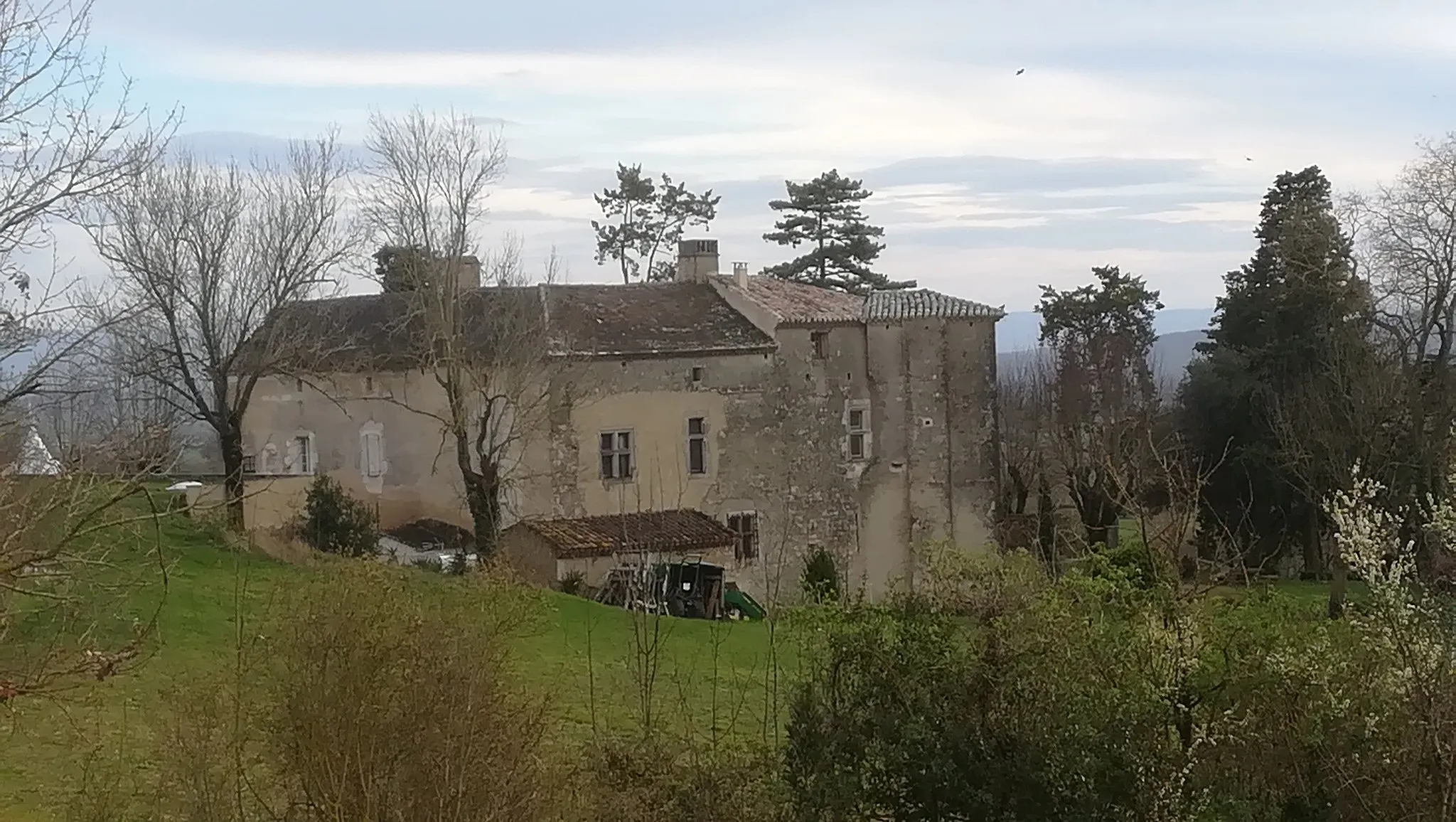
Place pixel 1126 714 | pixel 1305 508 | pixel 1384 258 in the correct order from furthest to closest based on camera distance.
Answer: pixel 1305 508
pixel 1384 258
pixel 1126 714

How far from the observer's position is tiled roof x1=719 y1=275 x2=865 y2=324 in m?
30.2

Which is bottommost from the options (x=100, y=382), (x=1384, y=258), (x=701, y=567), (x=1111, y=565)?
(x=701, y=567)

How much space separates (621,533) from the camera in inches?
1075

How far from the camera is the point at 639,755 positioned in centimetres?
1132

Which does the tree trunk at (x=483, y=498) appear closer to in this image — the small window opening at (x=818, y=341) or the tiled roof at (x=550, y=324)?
the tiled roof at (x=550, y=324)

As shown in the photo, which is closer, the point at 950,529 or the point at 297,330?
the point at 297,330

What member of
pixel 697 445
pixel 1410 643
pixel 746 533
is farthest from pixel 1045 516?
pixel 1410 643

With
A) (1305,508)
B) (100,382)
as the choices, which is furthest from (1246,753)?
(1305,508)

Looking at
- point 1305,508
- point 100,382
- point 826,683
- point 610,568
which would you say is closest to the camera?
point 826,683

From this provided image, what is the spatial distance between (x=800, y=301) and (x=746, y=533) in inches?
224

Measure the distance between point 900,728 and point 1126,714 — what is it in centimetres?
163

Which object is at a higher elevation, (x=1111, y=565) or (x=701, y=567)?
(x=1111, y=565)

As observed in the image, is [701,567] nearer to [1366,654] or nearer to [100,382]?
[100,382]

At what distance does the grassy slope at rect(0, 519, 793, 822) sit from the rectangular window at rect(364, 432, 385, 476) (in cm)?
457
